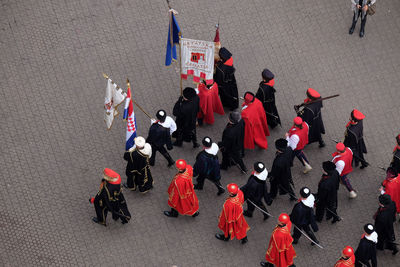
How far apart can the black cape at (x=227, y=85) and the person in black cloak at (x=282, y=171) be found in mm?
2423

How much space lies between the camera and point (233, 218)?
527 inches

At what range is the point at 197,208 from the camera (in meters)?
14.3

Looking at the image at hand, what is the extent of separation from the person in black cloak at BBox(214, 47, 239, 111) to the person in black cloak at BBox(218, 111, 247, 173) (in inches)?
57.3

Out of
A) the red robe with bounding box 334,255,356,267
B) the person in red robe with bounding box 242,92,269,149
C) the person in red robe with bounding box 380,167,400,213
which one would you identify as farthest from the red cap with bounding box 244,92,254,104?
the red robe with bounding box 334,255,356,267

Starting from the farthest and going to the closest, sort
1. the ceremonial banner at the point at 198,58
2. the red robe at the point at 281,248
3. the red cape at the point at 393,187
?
the ceremonial banner at the point at 198,58, the red cape at the point at 393,187, the red robe at the point at 281,248

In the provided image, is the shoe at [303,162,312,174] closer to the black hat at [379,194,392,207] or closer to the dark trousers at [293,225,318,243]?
the dark trousers at [293,225,318,243]

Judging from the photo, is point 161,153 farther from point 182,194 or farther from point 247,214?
point 247,214

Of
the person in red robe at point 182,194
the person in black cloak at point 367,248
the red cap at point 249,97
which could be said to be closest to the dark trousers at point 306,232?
the person in black cloak at point 367,248

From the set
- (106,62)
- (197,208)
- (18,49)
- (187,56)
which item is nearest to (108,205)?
(197,208)

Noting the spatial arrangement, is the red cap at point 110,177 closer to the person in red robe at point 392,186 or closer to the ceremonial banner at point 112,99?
the ceremonial banner at point 112,99

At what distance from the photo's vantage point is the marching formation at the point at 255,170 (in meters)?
13.2

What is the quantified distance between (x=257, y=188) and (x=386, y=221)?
2.67m

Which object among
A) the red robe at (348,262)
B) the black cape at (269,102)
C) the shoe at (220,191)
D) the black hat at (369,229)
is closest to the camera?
the red robe at (348,262)

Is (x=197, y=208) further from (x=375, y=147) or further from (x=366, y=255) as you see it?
(x=375, y=147)
